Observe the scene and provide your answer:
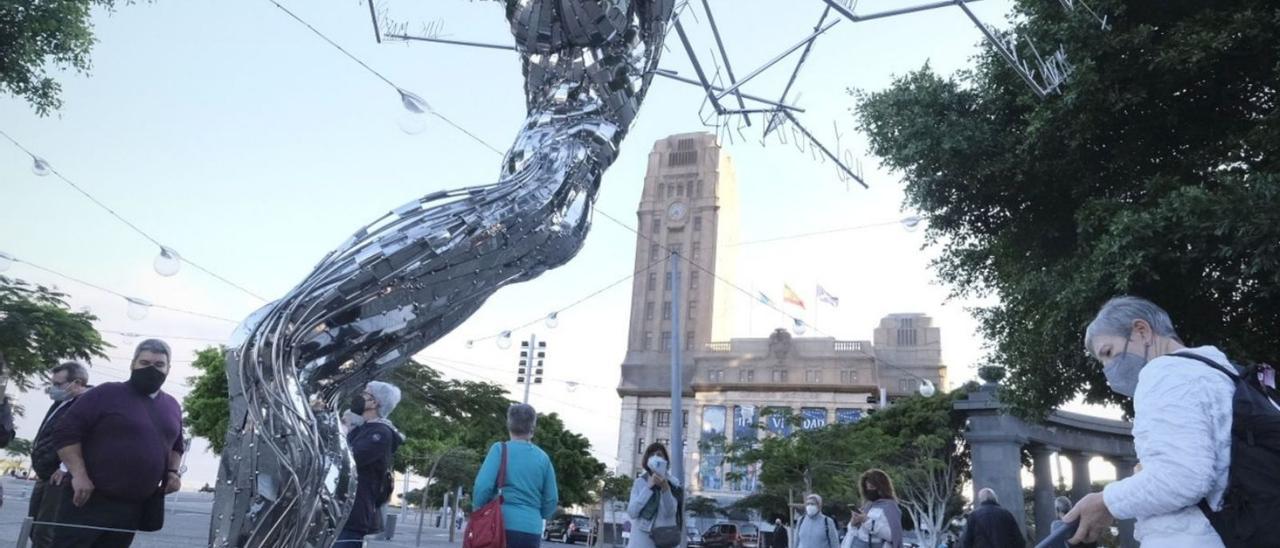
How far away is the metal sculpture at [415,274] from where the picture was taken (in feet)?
6.31

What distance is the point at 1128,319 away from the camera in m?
2.37

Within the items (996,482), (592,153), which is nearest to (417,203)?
(592,153)

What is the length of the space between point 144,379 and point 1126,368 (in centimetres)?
339

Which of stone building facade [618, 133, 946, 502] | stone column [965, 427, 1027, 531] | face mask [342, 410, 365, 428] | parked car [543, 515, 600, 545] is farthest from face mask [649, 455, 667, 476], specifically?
stone building facade [618, 133, 946, 502]

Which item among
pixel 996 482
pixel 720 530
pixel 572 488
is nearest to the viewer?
pixel 996 482

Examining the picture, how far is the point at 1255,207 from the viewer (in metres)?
7.41

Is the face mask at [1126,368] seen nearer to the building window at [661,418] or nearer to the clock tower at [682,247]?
the building window at [661,418]

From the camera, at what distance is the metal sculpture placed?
1924 millimetres

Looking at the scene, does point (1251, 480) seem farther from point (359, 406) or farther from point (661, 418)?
point (661, 418)

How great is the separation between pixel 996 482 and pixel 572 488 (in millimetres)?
16979

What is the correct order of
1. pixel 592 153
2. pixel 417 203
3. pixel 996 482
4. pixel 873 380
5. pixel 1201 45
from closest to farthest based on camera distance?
pixel 417 203
pixel 592 153
pixel 1201 45
pixel 996 482
pixel 873 380

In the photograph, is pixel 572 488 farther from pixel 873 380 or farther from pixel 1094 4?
pixel 873 380

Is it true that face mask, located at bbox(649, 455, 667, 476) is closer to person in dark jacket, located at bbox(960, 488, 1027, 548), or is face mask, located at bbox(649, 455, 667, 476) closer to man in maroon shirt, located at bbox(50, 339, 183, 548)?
person in dark jacket, located at bbox(960, 488, 1027, 548)

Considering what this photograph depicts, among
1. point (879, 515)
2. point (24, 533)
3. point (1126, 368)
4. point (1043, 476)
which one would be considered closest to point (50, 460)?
point (24, 533)
